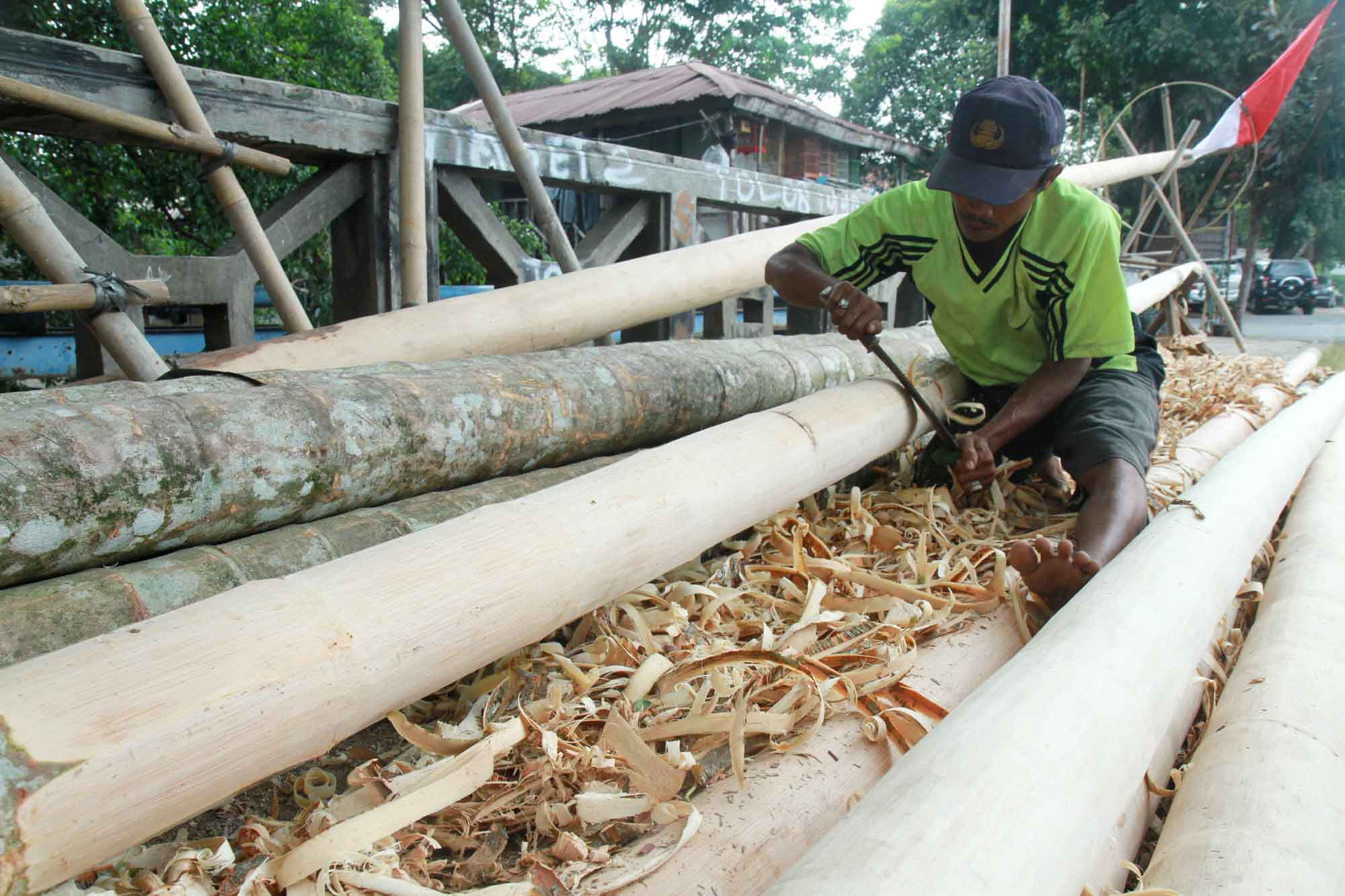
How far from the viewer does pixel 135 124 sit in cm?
247

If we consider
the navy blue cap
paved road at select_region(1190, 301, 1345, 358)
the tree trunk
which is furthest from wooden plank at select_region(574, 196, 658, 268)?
the tree trunk

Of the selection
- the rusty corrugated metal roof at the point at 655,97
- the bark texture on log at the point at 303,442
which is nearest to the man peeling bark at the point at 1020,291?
the bark texture on log at the point at 303,442

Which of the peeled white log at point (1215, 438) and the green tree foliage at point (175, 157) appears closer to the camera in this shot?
the peeled white log at point (1215, 438)

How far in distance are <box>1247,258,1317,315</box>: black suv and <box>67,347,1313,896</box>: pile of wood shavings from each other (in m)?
22.4

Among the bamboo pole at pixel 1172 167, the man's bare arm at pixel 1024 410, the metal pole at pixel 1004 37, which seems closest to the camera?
the man's bare arm at pixel 1024 410

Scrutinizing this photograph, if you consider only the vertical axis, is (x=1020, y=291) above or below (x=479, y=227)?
below

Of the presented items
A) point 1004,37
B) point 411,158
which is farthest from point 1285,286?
point 411,158

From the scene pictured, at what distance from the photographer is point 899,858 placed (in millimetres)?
891

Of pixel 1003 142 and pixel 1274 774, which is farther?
pixel 1003 142

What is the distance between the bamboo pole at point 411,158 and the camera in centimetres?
320

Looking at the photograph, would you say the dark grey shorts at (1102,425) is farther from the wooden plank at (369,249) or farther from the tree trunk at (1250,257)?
the tree trunk at (1250,257)

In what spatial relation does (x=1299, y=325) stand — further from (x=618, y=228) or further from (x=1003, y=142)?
(x=1003, y=142)

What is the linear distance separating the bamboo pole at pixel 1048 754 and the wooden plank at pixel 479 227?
8.86 ft

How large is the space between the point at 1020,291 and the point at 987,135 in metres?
0.50
